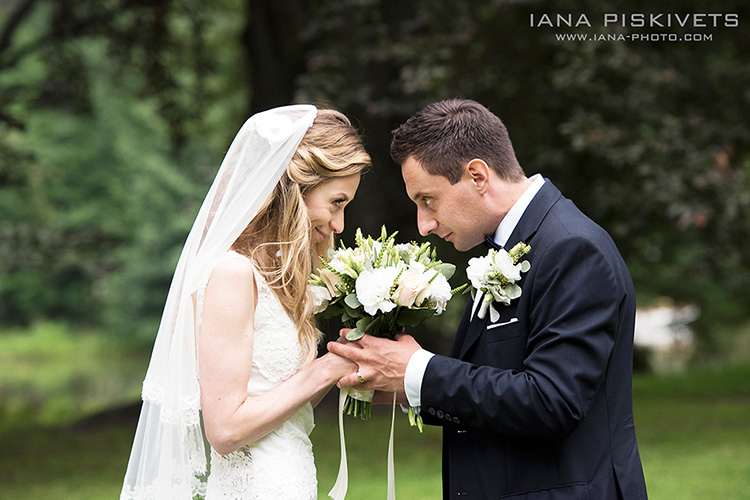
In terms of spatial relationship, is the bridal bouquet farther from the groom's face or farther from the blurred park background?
the blurred park background

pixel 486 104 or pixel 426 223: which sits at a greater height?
pixel 486 104

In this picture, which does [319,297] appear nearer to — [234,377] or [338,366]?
[338,366]

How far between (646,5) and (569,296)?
729cm

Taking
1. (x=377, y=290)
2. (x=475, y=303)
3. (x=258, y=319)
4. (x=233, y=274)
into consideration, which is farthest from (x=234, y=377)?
(x=475, y=303)

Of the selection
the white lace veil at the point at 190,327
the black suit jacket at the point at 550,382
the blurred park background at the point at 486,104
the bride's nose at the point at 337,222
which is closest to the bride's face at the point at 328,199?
the bride's nose at the point at 337,222

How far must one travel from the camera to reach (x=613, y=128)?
332 inches

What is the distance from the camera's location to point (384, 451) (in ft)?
34.2

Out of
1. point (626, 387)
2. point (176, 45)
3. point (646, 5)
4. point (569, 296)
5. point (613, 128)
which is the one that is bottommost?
point (626, 387)

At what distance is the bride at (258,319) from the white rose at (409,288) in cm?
37

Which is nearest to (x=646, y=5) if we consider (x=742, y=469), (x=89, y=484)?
(x=742, y=469)

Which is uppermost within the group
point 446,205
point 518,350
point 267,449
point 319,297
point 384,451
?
point 446,205

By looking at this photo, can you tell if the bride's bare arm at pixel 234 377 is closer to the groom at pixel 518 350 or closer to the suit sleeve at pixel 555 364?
the groom at pixel 518 350

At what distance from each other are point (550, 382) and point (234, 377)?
1.18 meters

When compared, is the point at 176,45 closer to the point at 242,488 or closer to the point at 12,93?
the point at 12,93
